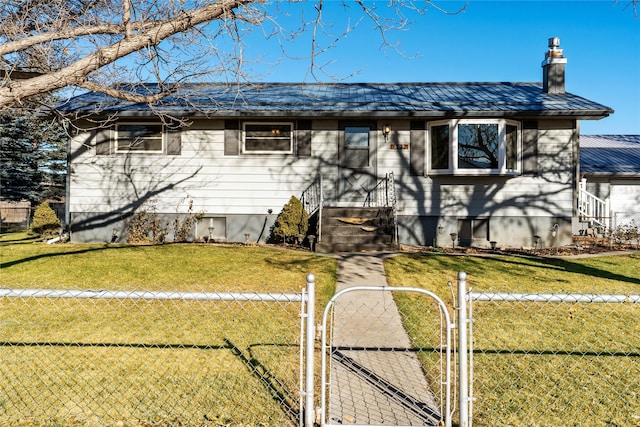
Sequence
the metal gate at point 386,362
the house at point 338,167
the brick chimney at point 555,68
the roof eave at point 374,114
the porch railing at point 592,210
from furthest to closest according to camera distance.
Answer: the porch railing at point 592,210 < the brick chimney at point 555,68 < the house at point 338,167 < the roof eave at point 374,114 < the metal gate at point 386,362

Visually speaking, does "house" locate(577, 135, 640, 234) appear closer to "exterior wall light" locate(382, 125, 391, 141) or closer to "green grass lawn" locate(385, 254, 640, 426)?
"green grass lawn" locate(385, 254, 640, 426)

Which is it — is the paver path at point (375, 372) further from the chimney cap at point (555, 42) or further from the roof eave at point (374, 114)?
the chimney cap at point (555, 42)

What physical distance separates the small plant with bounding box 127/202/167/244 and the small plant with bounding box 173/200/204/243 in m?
0.37

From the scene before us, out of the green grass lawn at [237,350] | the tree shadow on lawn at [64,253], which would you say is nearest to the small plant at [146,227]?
the tree shadow on lawn at [64,253]

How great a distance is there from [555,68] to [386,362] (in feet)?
42.4

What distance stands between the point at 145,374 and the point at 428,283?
5.10 metres

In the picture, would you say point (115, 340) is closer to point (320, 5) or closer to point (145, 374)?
point (145, 374)

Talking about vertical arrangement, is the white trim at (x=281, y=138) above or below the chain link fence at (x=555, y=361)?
above

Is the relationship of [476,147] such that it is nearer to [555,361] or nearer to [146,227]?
[555,361]

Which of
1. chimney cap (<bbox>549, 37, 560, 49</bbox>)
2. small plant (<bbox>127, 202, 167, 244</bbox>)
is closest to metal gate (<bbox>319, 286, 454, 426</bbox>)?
small plant (<bbox>127, 202, 167, 244</bbox>)

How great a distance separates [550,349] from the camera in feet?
15.6

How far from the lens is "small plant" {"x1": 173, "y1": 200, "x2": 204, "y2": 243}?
1245 centimetres

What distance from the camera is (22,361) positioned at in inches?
172

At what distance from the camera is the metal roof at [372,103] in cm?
1165
